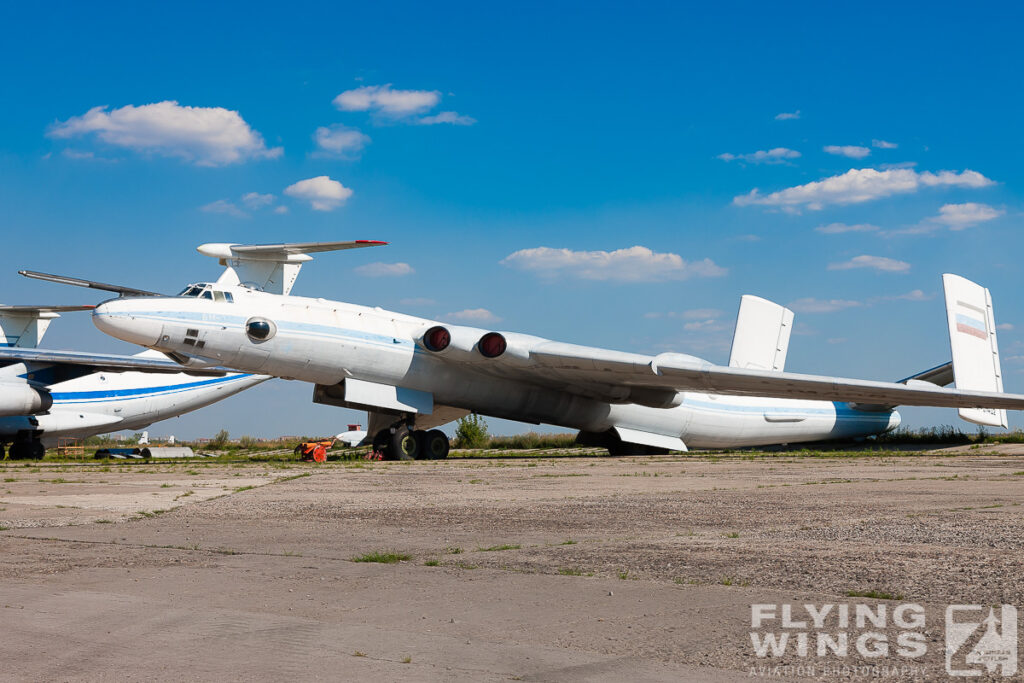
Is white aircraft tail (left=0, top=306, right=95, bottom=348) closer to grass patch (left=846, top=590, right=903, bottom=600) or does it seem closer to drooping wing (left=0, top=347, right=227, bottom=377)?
drooping wing (left=0, top=347, right=227, bottom=377)

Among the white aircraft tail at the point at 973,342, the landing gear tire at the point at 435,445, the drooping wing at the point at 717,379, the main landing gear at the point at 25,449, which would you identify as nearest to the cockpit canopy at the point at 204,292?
the landing gear tire at the point at 435,445

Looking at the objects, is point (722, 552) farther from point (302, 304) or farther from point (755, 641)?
point (302, 304)

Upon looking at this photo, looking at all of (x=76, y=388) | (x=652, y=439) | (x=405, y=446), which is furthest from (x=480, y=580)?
(x=76, y=388)

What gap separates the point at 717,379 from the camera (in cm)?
2038

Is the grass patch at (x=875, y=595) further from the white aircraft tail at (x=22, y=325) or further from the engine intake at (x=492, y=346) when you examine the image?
the white aircraft tail at (x=22, y=325)

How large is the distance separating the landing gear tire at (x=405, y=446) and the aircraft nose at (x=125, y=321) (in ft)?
18.3

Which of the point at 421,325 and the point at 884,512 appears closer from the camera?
the point at 884,512

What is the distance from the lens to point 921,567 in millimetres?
4758

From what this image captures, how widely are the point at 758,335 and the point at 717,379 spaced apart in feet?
27.6

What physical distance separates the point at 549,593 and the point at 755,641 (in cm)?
121

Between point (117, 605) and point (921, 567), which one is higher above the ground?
point (921, 567)

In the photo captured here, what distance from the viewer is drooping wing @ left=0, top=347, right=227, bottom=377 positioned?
2606 centimetres

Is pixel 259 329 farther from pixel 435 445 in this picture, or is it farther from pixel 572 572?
pixel 572 572

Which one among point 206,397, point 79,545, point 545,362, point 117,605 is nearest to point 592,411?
point 545,362
